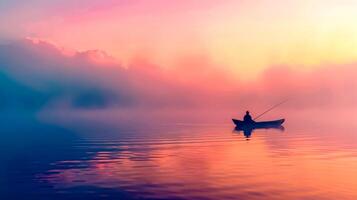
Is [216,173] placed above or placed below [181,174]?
above

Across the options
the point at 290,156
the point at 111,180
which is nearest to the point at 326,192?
the point at 111,180

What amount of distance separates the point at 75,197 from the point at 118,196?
95.3 inches

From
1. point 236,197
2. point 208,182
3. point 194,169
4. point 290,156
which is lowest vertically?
point 236,197

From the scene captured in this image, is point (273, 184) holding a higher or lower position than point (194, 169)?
lower

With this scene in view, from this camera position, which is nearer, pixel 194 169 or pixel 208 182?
pixel 208 182

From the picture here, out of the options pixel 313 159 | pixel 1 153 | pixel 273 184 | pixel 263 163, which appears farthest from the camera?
pixel 1 153

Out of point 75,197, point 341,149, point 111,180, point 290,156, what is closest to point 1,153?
point 111,180

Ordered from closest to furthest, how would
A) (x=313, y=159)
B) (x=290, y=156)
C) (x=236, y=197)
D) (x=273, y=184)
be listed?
(x=236, y=197), (x=273, y=184), (x=313, y=159), (x=290, y=156)

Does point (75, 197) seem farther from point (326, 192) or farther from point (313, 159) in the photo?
point (313, 159)

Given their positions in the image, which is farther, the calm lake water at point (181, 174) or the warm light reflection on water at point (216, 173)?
the warm light reflection on water at point (216, 173)

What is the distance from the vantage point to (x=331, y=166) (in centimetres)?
3528

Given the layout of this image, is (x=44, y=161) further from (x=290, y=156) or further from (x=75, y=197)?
(x=290, y=156)

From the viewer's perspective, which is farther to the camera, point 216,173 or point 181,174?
point 216,173

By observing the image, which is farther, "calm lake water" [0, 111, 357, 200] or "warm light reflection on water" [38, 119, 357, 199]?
Result: "warm light reflection on water" [38, 119, 357, 199]
